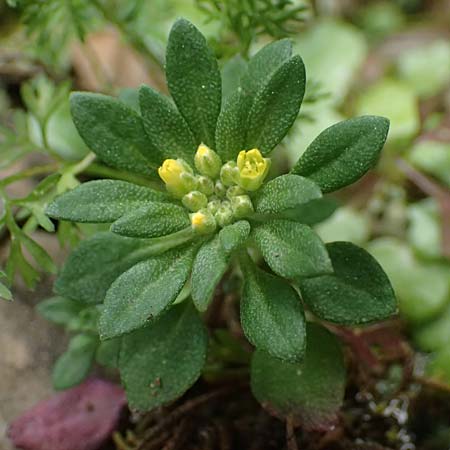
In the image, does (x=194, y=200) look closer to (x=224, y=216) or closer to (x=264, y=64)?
(x=224, y=216)

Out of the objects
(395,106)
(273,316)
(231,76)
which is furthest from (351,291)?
(395,106)

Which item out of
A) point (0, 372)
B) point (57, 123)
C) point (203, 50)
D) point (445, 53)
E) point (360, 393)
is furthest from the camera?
point (445, 53)

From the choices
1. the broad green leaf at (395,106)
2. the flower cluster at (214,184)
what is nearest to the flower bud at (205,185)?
the flower cluster at (214,184)

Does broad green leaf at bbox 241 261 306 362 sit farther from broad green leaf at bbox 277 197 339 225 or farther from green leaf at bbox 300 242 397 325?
broad green leaf at bbox 277 197 339 225

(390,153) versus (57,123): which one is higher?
(57,123)

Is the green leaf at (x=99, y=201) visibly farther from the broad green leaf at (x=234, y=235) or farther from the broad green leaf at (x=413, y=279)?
the broad green leaf at (x=413, y=279)

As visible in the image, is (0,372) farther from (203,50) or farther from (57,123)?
(203,50)

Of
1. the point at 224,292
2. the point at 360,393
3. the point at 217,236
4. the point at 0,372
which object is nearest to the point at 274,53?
the point at 217,236
